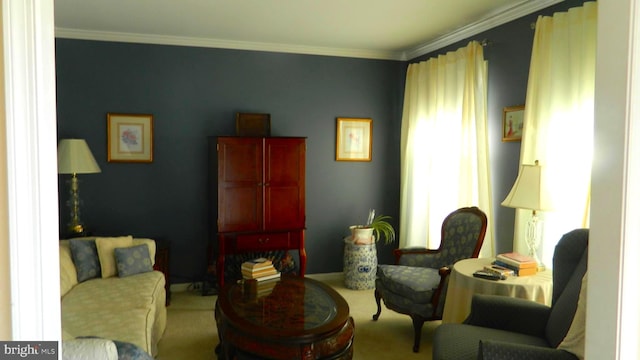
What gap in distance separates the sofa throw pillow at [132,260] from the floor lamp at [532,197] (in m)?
2.78

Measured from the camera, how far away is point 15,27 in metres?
0.83

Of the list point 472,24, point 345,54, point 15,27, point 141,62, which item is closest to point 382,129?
point 345,54

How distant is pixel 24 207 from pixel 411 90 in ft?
14.1

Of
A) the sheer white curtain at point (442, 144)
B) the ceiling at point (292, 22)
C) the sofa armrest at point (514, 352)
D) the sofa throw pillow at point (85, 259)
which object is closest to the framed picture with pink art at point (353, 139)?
the sheer white curtain at point (442, 144)

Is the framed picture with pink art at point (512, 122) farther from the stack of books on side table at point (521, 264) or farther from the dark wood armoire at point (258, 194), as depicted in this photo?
the dark wood armoire at point (258, 194)

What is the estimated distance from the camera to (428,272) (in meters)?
3.46

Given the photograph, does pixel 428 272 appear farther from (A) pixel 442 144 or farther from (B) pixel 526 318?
(A) pixel 442 144

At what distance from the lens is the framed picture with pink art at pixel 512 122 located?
334 cm

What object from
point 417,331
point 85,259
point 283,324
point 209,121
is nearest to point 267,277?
point 283,324

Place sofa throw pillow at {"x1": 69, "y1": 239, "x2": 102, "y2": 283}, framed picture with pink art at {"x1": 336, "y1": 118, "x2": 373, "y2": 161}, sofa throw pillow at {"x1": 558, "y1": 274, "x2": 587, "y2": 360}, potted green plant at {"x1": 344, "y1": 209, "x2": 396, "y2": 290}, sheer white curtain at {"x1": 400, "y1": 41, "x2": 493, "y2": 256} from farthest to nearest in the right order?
framed picture with pink art at {"x1": 336, "y1": 118, "x2": 373, "y2": 161} → potted green plant at {"x1": 344, "y1": 209, "x2": 396, "y2": 290} → sheer white curtain at {"x1": 400, "y1": 41, "x2": 493, "y2": 256} → sofa throw pillow at {"x1": 69, "y1": 239, "x2": 102, "y2": 283} → sofa throw pillow at {"x1": 558, "y1": 274, "x2": 587, "y2": 360}

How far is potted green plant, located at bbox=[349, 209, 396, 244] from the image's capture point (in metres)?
4.47

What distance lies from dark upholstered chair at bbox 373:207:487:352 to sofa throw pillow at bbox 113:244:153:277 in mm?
1899

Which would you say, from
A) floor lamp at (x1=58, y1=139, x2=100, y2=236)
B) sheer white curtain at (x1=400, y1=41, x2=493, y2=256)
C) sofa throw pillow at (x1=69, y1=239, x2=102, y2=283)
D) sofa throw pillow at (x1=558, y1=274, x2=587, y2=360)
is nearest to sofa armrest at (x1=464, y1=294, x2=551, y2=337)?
sofa throw pillow at (x1=558, y1=274, x2=587, y2=360)

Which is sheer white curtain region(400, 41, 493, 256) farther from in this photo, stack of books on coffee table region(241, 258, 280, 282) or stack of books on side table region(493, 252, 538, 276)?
stack of books on coffee table region(241, 258, 280, 282)
